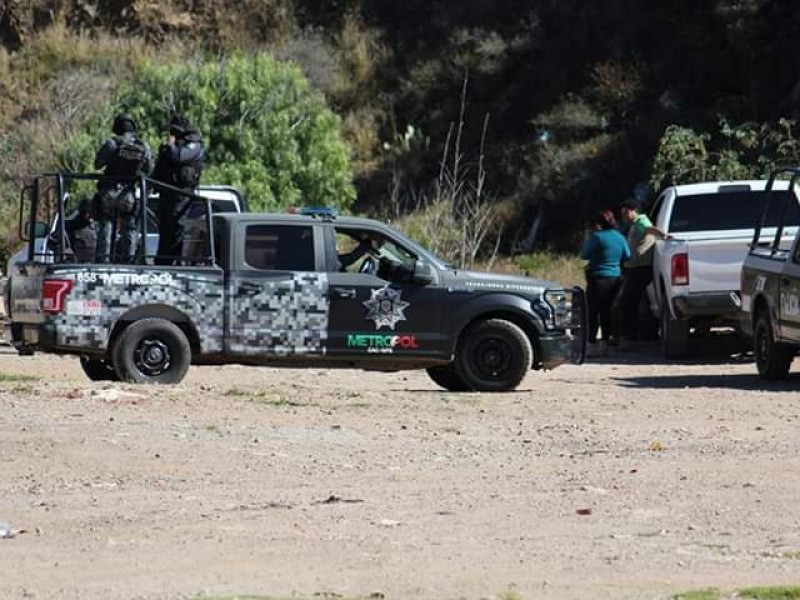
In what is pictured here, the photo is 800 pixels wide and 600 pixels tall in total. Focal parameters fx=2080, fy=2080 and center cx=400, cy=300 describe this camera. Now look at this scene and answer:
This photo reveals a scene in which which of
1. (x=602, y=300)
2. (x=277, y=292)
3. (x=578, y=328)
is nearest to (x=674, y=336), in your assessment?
(x=602, y=300)

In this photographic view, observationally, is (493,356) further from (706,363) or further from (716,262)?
(706,363)

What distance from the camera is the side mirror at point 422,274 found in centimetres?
1764

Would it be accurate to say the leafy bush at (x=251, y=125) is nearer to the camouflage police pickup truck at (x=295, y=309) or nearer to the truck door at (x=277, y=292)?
the camouflage police pickup truck at (x=295, y=309)

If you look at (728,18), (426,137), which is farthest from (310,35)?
(728,18)

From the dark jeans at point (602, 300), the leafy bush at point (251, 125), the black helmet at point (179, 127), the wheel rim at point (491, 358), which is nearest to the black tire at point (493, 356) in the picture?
the wheel rim at point (491, 358)

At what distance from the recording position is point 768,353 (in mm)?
19438

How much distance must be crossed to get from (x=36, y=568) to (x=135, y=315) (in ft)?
25.2

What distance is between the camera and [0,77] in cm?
5678

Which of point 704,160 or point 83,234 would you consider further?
point 704,160

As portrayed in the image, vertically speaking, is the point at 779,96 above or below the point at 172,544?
above

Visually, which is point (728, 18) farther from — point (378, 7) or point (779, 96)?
point (378, 7)

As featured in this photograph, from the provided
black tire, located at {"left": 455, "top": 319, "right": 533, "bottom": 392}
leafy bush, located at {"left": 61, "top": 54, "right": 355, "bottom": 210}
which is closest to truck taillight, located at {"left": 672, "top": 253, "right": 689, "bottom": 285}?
black tire, located at {"left": 455, "top": 319, "right": 533, "bottom": 392}

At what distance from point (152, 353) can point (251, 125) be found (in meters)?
28.2

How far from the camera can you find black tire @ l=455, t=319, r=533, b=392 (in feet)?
58.7
